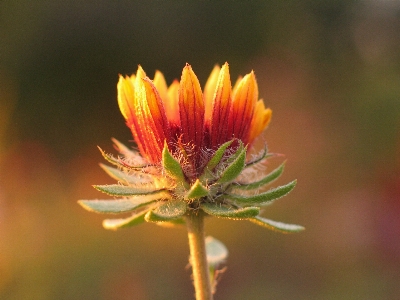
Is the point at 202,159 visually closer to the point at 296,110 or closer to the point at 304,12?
the point at 296,110

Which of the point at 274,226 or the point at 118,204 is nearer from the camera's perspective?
the point at 274,226

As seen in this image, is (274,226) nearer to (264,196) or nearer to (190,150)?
(264,196)

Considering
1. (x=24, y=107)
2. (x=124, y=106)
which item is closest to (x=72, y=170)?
(x=24, y=107)

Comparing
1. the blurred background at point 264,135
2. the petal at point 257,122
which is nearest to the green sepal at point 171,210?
the petal at point 257,122

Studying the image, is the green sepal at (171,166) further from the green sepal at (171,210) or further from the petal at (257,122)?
the petal at (257,122)

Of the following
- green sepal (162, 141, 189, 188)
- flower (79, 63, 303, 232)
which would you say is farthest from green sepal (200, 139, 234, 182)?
green sepal (162, 141, 189, 188)

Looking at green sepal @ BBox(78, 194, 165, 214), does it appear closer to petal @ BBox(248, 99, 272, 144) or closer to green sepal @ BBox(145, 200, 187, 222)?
green sepal @ BBox(145, 200, 187, 222)

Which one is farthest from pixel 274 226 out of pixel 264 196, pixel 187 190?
pixel 187 190

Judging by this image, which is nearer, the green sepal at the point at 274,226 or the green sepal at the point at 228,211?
the green sepal at the point at 228,211
